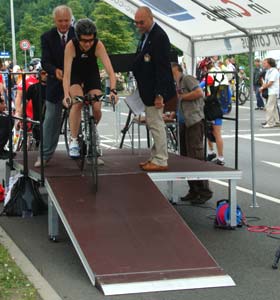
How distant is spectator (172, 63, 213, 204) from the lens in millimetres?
9312

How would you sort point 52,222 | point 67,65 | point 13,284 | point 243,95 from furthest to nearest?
point 243,95 < point 67,65 < point 52,222 < point 13,284

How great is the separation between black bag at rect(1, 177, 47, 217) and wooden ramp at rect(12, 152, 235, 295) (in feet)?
2.64

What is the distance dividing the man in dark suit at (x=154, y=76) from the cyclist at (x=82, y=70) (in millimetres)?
364

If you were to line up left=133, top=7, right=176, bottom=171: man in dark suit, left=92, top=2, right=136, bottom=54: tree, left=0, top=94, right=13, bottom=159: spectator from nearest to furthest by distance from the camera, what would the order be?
left=133, top=7, right=176, bottom=171: man in dark suit → left=0, top=94, right=13, bottom=159: spectator → left=92, top=2, right=136, bottom=54: tree

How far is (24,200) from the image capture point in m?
8.77

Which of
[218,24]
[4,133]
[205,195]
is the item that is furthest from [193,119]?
[4,133]

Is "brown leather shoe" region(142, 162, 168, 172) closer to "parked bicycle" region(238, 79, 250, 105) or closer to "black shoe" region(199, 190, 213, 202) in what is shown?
"black shoe" region(199, 190, 213, 202)

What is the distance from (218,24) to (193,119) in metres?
1.50

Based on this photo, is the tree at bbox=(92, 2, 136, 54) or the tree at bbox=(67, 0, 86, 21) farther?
the tree at bbox=(67, 0, 86, 21)

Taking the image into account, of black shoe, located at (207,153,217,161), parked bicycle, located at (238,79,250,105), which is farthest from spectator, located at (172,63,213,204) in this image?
parked bicycle, located at (238,79,250,105)

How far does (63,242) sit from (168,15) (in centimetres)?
461

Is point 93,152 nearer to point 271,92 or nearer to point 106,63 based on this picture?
point 106,63

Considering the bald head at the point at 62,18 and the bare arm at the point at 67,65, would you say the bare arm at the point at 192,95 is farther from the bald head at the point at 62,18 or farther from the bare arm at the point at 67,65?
the bare arm at the point at 67,65

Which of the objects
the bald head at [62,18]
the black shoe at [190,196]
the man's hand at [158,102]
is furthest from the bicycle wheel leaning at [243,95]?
the man's hand at [158,102]
